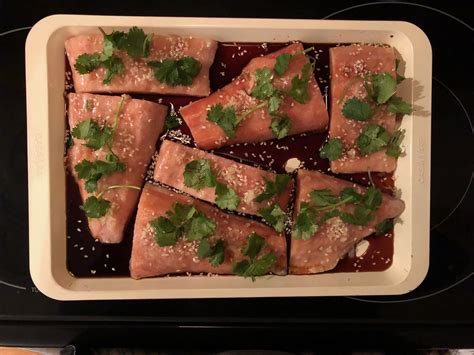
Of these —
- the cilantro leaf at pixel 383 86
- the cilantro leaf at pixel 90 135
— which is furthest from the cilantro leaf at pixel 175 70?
the cilantro leaf at pixel 383 86

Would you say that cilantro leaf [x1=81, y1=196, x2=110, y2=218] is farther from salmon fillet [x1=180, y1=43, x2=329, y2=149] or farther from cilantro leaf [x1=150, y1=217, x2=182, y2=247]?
salmon fillet [x1=180, y1=43, x2=329, y2=149]

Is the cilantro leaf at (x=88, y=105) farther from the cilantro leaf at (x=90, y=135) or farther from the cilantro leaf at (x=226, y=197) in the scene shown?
the cilantro leaf at (x=226, y=197)

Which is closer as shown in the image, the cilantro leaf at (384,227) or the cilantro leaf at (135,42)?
the cilantro leaf at (135,42)

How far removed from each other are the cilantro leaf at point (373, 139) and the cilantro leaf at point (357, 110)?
44 millimetres

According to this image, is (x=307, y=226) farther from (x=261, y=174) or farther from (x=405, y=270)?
(x=405, y=270)

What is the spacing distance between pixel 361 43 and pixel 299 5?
0.88 ft

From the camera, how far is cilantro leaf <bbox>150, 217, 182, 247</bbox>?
5.46 ft

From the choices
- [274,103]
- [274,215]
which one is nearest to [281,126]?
[274,103]

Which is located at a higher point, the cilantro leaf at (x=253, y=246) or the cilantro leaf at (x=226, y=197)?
the cilantro leaf at (x=226, y=197)

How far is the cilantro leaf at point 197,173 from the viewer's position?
67.3 inches

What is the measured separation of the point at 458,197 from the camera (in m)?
1.88

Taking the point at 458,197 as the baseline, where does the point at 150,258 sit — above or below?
below

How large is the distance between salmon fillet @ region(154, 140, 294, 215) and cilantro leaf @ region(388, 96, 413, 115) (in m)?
0.47

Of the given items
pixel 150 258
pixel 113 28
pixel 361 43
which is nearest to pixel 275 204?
pixel 150 258
